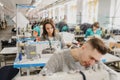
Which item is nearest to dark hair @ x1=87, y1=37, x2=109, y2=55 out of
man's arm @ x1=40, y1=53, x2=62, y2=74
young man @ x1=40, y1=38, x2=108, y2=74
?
young man @ x1=40, y1=38, x2=108, y2=74

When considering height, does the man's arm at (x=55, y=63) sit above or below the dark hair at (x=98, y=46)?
below

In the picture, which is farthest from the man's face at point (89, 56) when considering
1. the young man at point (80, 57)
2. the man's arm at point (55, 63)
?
the man's arm at point (55, 63)

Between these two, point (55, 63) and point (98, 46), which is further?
point (55, 63)

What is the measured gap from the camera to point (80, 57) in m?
1.36

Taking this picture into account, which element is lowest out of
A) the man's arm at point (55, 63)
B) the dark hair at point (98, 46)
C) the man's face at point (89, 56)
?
the man's arm at point (55, 63)

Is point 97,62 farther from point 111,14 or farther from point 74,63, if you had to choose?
point 111,14

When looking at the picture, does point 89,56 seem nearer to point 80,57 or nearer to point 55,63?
point 80,57

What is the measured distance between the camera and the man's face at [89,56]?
1216 millimetres

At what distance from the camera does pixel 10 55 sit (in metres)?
4.14

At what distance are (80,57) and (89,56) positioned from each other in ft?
0.41

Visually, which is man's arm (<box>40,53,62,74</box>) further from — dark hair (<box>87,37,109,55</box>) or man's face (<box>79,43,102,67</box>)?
dark hair (<box>87,37,109,55</box>)

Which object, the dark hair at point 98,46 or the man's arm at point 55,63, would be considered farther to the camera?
the man's arm at point 55,63

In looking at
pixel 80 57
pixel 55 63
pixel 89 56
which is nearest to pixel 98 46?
pixel 89 56

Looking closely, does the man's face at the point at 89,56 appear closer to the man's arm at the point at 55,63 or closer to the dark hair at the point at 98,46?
the dark hair at the point at 98,46
